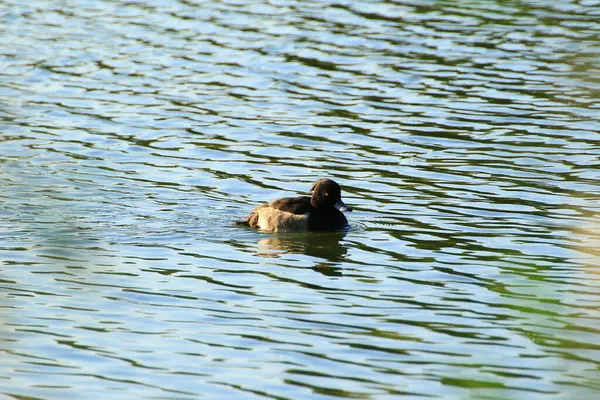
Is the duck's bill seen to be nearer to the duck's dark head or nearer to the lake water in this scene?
the duck's dark head

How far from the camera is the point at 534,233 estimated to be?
1357 centimetres

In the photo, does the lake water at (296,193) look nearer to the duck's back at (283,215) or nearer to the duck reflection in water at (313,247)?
the duck reflection in water at (313,247)

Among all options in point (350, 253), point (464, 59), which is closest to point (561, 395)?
point (350, 253)

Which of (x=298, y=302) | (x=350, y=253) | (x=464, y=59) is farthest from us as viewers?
(x=464, y=59)

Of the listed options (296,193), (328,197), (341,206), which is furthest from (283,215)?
(296,193)

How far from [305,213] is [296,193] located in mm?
1620

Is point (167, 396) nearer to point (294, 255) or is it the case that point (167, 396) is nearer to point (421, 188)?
point (294, 255)

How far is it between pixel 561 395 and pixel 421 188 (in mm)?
7822

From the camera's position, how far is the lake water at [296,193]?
9047mm

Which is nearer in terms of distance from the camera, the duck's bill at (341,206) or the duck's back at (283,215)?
the duck's back at (283,215)

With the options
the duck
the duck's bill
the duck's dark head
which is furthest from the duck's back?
the duck's bill

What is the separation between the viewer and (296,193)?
16078 mm

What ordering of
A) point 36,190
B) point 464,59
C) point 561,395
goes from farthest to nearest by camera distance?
point 464,59
point 36,190
point 561,395

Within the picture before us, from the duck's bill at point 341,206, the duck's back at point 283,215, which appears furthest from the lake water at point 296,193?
the duck's bill at point 341,206
